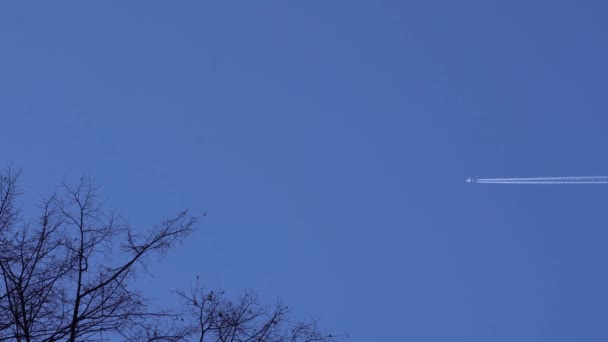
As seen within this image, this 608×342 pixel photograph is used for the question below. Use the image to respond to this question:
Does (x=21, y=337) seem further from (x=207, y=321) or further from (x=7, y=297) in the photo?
(x=207, y=321)

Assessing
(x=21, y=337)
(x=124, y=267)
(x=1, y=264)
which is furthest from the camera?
(x=124, y=267)

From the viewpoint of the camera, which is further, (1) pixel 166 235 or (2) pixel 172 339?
(1) pixel 166 235

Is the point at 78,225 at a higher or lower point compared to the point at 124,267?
higher

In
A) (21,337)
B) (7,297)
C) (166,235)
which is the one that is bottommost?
(21,337)

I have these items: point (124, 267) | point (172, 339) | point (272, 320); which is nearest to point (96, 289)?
point (124, 267)

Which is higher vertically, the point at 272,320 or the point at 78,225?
the point at 78,225

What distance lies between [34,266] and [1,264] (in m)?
0.60

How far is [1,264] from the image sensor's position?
1320 cm

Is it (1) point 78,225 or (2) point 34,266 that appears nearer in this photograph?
(2) point 34,266

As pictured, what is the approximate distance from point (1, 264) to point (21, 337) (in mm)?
1486

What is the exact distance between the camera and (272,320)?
14742 mm

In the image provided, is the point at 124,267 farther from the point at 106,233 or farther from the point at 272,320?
the point at 272,320

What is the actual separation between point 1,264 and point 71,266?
4.01ft

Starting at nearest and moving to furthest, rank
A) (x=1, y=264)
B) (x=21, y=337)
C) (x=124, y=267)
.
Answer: (x=21, y=337), (x=1, y=264), (x=124, y=267)
